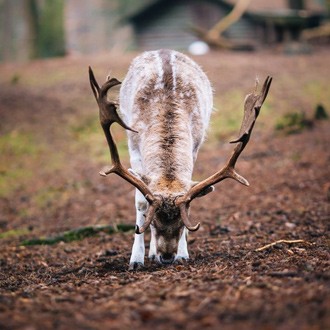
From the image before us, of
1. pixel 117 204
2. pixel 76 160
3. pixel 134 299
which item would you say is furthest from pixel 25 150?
pixel 134 299

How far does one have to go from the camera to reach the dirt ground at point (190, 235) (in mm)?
3830

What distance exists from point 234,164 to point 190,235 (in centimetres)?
208

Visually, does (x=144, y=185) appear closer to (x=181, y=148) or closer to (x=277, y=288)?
(x=181, y=148)

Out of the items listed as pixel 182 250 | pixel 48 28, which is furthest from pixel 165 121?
pixel 48 28

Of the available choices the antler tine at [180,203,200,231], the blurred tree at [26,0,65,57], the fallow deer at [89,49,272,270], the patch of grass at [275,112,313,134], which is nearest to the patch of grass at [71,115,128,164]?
the patch of grass at [275,112,313,134]

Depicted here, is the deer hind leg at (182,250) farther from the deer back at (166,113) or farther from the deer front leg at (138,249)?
the deer back at (166,113)

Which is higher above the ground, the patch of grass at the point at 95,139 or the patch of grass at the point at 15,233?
the patch of grass at the point at 95,139

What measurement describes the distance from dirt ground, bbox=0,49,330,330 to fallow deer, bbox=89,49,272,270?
0.43 meters

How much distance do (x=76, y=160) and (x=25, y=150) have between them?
1.49 meters

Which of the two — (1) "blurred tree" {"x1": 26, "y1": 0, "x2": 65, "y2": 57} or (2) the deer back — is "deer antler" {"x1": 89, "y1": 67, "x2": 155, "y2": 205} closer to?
(2) the deer back

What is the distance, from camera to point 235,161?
20.8 ft

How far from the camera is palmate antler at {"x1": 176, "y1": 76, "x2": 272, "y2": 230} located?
5988 mm

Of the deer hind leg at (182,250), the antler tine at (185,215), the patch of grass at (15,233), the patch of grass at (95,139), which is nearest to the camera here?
the antler tine at (185,215)

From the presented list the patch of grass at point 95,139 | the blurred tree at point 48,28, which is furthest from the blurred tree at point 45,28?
the patch of grass at point 95,139
